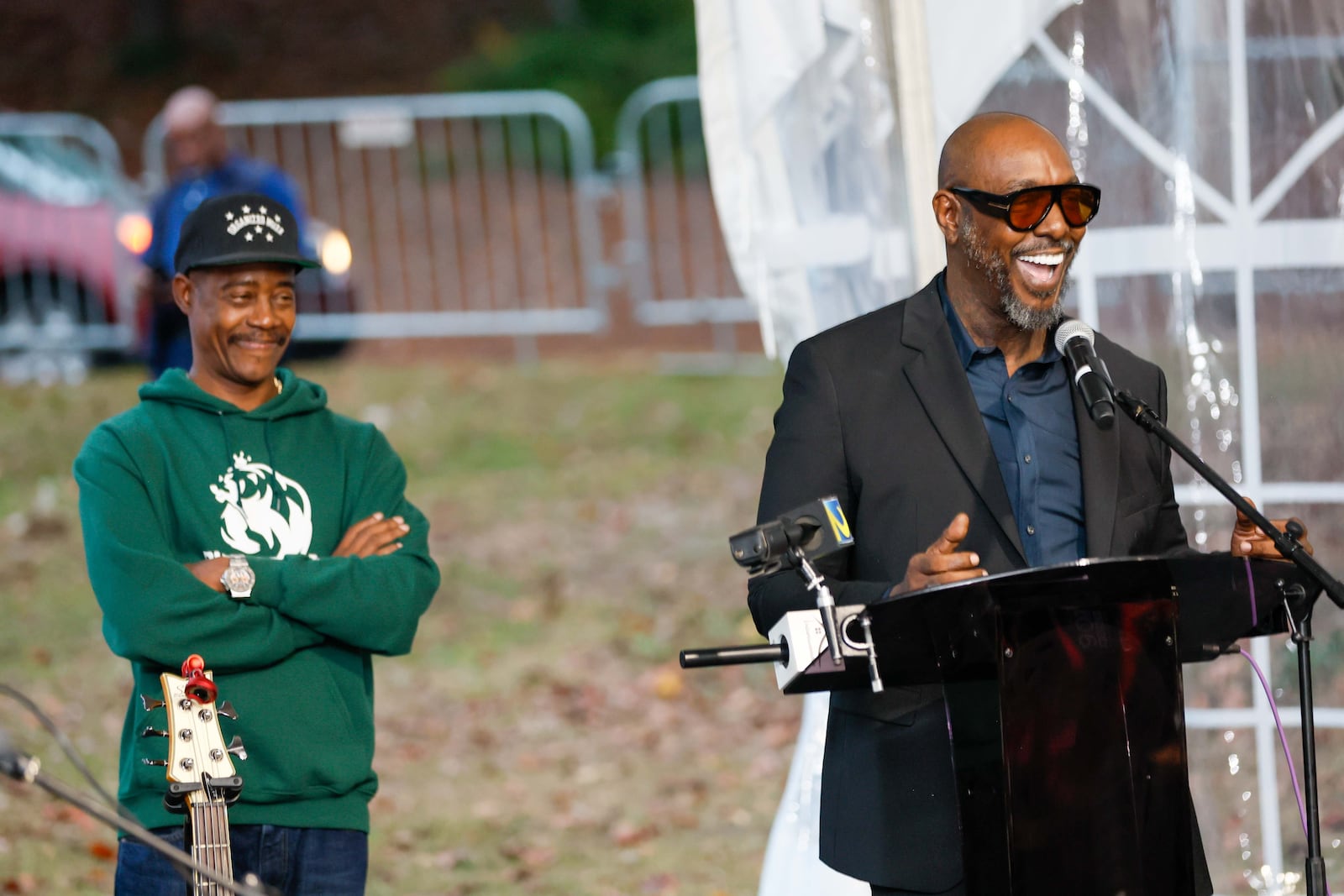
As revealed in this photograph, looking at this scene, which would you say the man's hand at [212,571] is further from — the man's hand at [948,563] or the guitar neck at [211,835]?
the man's hand at [948,563]

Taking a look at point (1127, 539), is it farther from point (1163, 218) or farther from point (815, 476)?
point (1163, 218)

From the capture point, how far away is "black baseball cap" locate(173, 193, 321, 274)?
387 cm

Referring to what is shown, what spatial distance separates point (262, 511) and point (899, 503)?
1.49 meters

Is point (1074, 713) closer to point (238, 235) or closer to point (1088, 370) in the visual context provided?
point (1088, 370)

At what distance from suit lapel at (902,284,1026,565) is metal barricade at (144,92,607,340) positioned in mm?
11634

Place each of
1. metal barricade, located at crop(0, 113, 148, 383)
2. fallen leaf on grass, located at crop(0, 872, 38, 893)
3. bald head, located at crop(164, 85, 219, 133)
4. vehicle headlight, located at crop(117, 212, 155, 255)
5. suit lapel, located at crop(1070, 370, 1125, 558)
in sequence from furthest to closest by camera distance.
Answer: metal barricade, located at crop(0, 113, 148, 383)
vehicle headlight, located at crop(117, 212, 155, 255)
bald head, located at crop(164, 85, 219, 133)
fallen leaf on grass, located at crop(0, 872, 38, 893)
suit lapel, located at crop(1070, 370, 1125, 558)

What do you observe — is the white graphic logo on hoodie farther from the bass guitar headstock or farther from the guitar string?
the guitar string

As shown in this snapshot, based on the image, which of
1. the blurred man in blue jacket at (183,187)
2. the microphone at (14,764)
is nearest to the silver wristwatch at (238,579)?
the microphone at (14,764)

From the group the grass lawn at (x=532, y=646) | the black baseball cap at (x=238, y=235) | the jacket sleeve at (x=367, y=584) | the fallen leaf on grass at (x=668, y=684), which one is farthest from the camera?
the fallen leaf on grass at (x=668, y=684)

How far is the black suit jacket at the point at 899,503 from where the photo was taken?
126 inches

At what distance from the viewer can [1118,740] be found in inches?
112

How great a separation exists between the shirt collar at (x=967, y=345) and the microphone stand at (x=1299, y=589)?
223mm

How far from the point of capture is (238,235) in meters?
3.88

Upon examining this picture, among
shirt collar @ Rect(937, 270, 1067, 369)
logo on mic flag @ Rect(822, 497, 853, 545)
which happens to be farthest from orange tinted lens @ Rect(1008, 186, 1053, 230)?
logo on mic flag @ Rect(822, 497, 853, 545)
